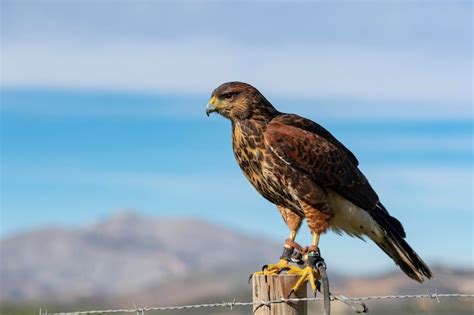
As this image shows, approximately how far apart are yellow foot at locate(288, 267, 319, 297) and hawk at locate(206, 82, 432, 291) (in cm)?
98

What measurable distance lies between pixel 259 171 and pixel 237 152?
1.16 ft

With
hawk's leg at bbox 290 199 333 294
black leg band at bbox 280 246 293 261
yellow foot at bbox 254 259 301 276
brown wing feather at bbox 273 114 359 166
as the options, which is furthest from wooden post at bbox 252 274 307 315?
brown wing feather at bbox 273 114 359 166

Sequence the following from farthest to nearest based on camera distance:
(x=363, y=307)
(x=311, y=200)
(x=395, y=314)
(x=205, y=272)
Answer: (x=205, y=272) < (x=395, y=314) < (x=311, y=200) < (x=363, y=307)

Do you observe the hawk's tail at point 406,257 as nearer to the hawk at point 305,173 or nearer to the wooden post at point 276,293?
the hawk at point 305,173

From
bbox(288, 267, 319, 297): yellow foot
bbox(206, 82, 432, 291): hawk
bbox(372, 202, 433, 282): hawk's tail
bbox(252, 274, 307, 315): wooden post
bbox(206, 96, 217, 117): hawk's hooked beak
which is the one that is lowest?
bbox(252, 274, 307, 315): wooden post

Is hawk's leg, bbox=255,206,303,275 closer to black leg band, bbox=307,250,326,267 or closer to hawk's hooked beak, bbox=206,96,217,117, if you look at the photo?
black leg band, bbox=307,250,326,267

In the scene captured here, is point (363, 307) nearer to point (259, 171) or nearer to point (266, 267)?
point (266, 267)

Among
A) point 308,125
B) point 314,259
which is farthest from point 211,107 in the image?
point 314,259

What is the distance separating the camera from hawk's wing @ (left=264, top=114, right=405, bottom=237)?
9055mm

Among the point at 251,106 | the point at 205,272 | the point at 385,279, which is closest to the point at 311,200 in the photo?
the point at 251,106

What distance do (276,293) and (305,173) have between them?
7.01 feet

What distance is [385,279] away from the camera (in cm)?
14538

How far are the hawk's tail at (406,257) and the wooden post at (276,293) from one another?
2437mm

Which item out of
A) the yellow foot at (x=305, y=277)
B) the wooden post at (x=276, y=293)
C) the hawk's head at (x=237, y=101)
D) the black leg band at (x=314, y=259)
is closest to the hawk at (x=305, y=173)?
the hawk's head at (x=237, y=101)
